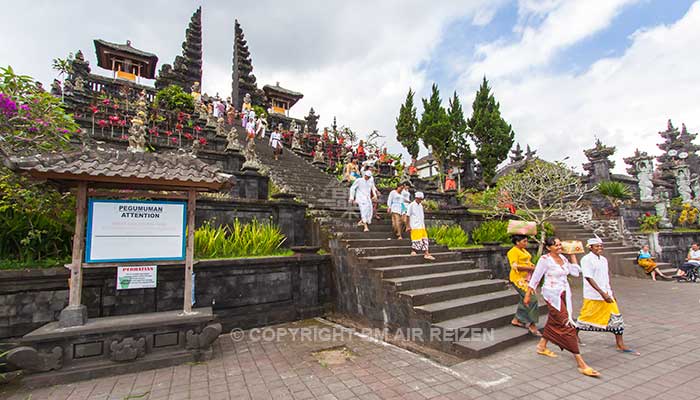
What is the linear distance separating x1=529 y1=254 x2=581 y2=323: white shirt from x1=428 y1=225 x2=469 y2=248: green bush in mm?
5019

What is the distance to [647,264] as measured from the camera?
40.6 ft

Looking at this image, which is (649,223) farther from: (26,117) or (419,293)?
(26,117)

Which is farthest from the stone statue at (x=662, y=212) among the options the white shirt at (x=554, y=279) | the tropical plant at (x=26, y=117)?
the tropical plant at (x=26, y=117)

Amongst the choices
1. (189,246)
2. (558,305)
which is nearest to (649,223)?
(558,305)

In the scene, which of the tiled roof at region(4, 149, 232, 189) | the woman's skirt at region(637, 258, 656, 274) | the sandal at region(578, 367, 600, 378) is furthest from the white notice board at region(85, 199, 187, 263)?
the woman's skirt at region(637, 258, 656, 274)

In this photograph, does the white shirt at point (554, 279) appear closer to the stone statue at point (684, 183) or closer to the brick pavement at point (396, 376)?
the brick pavement at point (396, 376)

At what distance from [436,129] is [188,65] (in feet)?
84.8

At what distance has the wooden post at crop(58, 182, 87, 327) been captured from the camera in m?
4.37

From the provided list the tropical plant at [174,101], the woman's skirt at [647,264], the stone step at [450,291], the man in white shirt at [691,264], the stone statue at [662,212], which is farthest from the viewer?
the tropical plant at [174,101]

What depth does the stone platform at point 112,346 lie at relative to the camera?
157 inches

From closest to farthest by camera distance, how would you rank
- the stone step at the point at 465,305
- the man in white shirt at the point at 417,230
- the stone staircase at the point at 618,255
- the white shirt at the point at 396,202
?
the stone step at the point at 465,305, the man in white shirt at the point at 417,230, the white shirt at the point at 396,202, the stone staircase at the point at 618,255

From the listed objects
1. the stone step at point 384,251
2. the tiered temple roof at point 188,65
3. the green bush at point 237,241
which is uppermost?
the tiered temple roof at point 188,65

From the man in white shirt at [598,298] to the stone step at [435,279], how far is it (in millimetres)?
2260

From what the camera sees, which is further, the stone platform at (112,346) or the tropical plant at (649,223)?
the tropical plant at (649,223)
